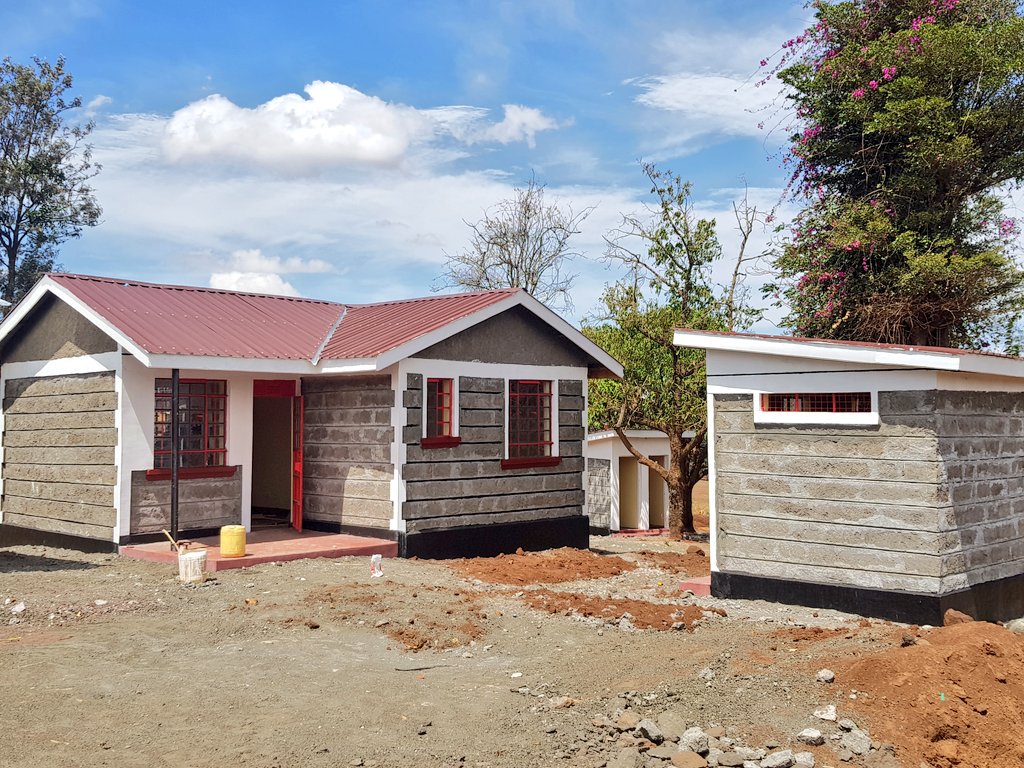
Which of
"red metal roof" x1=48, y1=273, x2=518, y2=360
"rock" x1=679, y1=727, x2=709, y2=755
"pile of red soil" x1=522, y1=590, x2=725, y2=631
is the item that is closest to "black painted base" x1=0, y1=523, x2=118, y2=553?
"red metal roof" x1=48, y1=273, x2=518, y2=360

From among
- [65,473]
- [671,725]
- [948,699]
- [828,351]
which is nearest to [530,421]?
[828,351]

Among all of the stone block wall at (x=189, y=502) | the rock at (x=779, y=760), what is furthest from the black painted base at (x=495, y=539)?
the rock at (x=779, y=760)

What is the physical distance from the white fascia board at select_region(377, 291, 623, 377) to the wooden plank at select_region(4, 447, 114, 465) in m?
4.33

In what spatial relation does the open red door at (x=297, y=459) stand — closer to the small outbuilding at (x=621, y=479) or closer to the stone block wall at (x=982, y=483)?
the small outbuilding at (x=621, y=479)

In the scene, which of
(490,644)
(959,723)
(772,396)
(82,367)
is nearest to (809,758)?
(959,723)

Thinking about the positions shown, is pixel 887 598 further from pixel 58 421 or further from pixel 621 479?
pixel 621 479

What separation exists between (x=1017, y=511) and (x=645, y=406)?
10621 millimetres

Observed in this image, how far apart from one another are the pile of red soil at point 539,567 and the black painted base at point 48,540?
4992mm

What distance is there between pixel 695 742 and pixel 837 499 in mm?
4515

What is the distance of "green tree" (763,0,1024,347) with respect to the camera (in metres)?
17.5

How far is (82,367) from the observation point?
14594mm

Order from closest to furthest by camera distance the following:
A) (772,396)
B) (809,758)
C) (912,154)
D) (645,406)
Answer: (809,758), (772,396), (912,154), (645,406)

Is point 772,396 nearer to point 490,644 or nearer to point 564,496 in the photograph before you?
point 490,644

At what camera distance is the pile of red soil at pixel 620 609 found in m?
9.81
